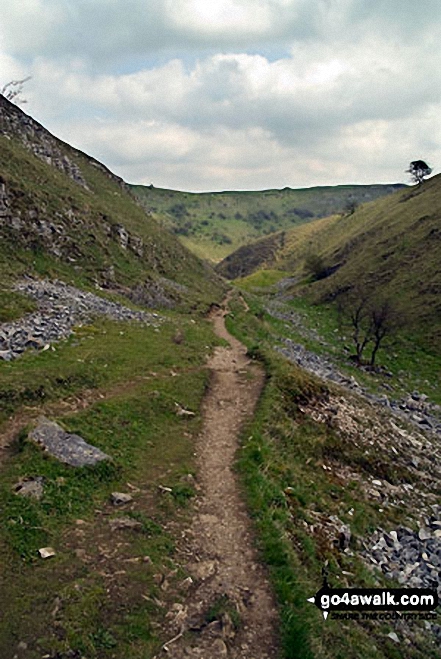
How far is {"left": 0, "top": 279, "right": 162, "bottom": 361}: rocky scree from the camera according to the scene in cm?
2275

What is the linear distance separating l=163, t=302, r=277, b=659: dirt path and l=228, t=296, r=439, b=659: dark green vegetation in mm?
403

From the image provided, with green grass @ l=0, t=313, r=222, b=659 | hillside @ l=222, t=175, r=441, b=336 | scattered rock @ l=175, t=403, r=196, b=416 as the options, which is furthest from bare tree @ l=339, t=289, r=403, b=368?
scattered rock @ l=175, t=403, r=196, b=416

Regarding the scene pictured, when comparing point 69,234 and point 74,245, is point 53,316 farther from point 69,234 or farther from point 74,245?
point 69,234

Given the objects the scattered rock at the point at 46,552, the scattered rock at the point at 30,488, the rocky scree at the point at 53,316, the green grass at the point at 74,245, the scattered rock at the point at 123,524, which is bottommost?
the scattered rock at the point at 123,524

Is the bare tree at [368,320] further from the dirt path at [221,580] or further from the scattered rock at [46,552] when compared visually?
the scattered rock at [46,552]

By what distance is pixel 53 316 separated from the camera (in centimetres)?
2869

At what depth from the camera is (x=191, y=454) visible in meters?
16.2

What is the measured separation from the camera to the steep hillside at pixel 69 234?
131 feet

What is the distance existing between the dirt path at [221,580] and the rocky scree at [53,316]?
11365 mm

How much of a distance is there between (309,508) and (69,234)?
128 feet

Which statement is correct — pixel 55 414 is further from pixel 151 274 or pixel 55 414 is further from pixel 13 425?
pixel 151 274

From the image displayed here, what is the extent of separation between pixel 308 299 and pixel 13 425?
7678cm

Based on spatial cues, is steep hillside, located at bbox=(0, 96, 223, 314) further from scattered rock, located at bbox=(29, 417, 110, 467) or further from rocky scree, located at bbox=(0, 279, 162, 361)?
scattered rock, located at bbox=(29, 417, 110, 467)

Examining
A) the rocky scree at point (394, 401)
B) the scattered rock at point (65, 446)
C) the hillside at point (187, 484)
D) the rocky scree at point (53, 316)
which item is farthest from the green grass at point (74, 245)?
the scattered rock at point (65, 446)
